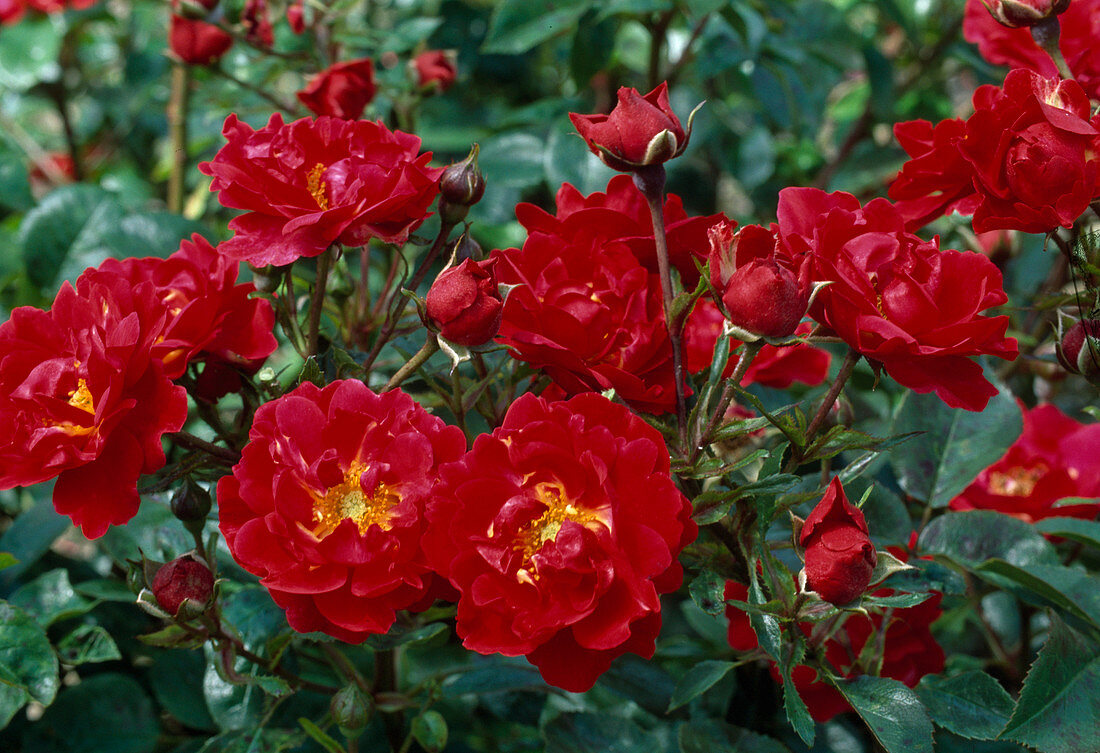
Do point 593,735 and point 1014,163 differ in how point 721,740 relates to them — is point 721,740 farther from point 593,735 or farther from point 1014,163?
point 1014,163

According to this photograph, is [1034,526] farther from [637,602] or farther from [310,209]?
[310,209]

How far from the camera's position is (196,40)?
51.5 inches

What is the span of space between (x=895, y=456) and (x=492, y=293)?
552 millimetres

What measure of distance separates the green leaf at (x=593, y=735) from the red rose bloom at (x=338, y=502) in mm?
349

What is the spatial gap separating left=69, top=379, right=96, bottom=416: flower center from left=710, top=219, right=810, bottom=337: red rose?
0.45m

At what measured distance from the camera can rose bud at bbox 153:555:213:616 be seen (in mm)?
665

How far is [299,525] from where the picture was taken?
1.97ft

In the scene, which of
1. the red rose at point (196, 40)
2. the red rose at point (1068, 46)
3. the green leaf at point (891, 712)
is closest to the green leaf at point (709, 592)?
the green leaf at point (891, 712)

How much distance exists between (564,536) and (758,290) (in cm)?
19

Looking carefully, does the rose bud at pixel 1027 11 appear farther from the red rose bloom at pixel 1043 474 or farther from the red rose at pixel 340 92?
the red rose at pixel 340 92

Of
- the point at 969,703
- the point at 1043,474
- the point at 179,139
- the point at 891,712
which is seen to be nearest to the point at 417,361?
the point at 891,712

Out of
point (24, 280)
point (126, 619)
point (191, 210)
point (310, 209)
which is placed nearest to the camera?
point (310, 209)

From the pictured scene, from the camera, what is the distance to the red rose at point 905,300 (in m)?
0.61

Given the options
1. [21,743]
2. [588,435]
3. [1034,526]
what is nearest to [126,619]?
[21,743]
